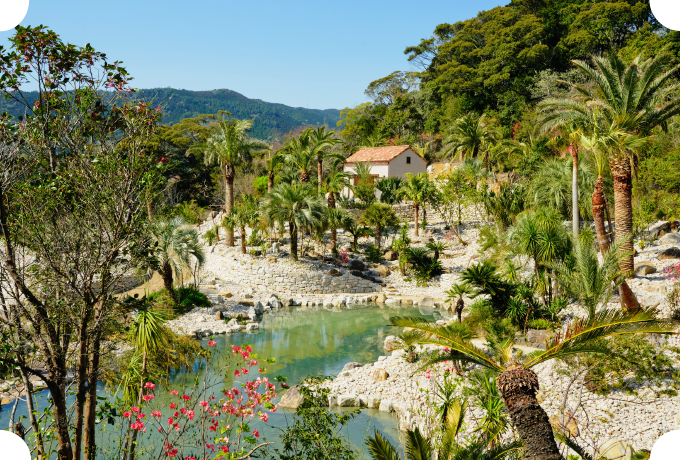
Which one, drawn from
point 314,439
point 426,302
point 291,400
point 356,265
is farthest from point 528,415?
point 356,265

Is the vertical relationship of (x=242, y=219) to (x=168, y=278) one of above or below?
above

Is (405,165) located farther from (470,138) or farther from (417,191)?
(417,191)

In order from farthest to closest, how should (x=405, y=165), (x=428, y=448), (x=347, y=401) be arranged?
(x=405, y=165)
(x=347, y=401)
(x=428, y=448)


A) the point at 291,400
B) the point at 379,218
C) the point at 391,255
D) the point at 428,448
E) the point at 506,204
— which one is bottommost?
the point at 291,400

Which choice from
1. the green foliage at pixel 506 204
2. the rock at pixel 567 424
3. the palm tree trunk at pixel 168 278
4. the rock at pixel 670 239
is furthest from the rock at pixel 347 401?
the green foliage at pixel 506 204

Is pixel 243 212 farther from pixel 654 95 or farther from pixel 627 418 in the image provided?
pixel 627 418

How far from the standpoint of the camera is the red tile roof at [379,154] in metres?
37.4

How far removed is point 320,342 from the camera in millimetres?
16078

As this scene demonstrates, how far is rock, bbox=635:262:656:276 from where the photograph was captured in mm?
15172

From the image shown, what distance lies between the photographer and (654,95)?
1253 centimetres

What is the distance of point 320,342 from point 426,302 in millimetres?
6132

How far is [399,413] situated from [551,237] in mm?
7661

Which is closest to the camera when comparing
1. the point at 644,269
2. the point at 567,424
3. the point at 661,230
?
the point at 567,424

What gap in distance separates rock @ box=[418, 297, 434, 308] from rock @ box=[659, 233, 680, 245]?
29.9ft
